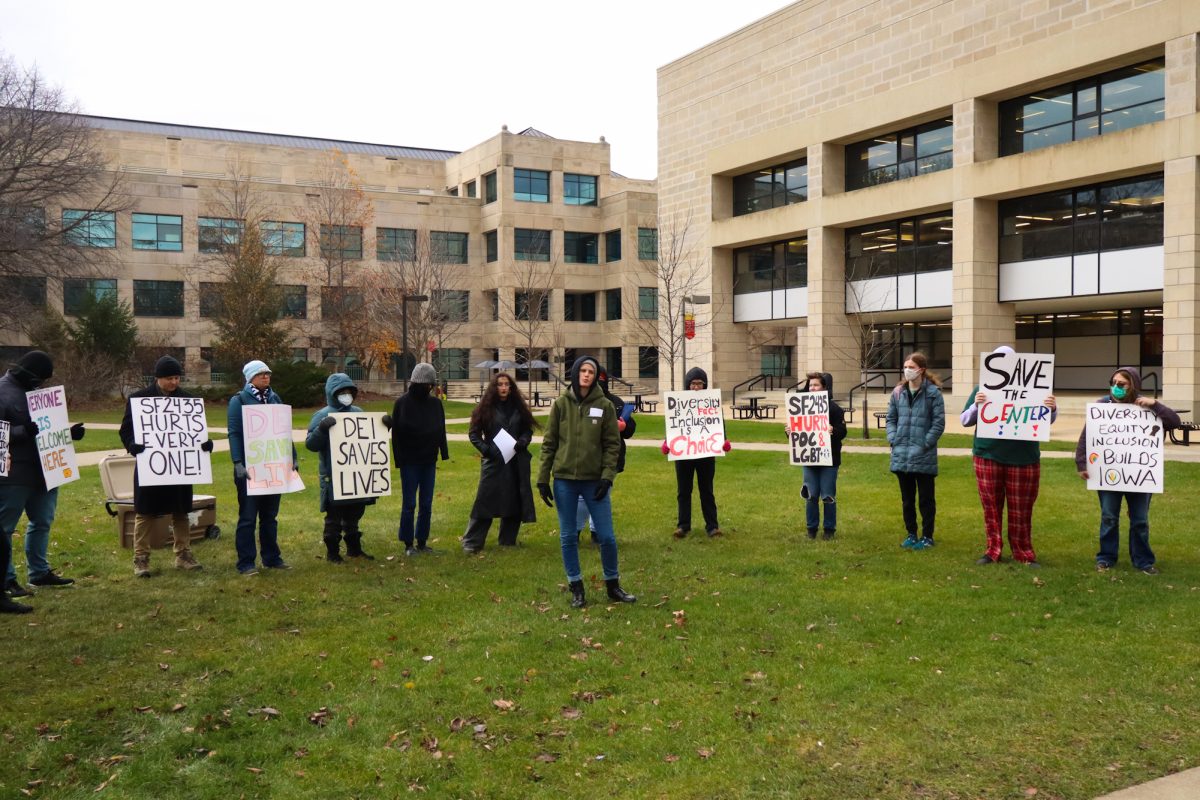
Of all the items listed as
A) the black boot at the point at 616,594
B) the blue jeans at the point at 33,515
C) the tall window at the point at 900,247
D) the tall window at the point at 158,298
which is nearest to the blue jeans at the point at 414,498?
the black boot at the point at 616,594

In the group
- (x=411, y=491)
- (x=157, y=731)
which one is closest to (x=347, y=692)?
(x=157, y=731)

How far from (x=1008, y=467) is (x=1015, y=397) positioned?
72 cm

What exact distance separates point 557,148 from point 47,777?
2480 inches

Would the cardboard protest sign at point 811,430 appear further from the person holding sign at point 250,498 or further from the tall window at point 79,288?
the tall window at point 79,288

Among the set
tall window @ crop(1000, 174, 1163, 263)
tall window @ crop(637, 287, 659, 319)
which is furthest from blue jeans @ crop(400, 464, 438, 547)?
tall window @ crop(637, 287, 659, 319)

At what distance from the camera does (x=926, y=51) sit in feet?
115

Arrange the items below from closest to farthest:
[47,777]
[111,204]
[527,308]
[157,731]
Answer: [47,777]
[157,731]
[111,204]
[527,308]

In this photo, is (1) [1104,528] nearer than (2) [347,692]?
No

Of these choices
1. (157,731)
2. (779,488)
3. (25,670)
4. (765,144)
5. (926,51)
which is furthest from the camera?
(765,144)

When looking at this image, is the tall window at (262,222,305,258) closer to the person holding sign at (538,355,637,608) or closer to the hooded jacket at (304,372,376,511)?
the hooded jacket at (304,372,376,511)

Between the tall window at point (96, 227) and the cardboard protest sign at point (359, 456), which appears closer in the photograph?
the cardboard protest sign at point (359, 456)

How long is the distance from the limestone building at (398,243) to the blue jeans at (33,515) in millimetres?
44225

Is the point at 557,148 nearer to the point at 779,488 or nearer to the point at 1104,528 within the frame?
the point at 779,488

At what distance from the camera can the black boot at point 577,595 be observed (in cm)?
838
